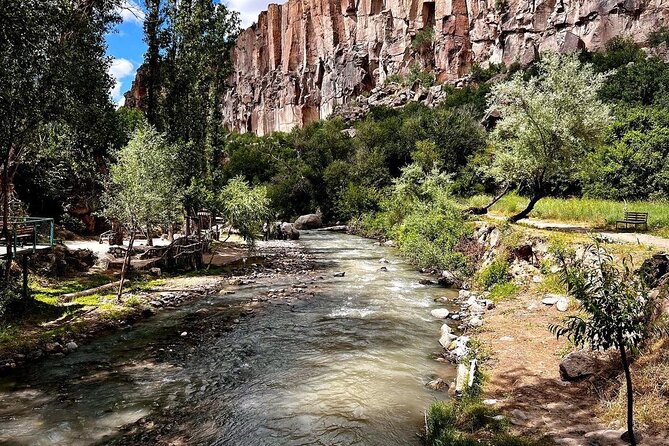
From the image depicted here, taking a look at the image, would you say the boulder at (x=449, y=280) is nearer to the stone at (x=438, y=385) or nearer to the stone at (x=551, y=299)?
the stone at (x=551, y=299)

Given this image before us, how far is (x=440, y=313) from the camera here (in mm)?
13109

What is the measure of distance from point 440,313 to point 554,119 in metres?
10.2

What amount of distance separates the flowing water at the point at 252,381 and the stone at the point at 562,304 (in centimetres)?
335

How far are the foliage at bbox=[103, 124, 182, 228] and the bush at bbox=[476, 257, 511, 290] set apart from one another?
1261cm

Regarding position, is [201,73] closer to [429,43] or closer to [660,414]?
[660,414]

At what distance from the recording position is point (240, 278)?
2011 centimetres

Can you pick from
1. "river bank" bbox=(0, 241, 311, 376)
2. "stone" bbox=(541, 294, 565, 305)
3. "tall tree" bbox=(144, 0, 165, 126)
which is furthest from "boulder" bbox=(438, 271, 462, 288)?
"tall tree" bbox=(144, 0, 165, 126)

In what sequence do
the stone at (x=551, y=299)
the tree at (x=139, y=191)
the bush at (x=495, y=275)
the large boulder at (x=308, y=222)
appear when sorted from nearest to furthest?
the stone at (x=551, y=299), the tree at (x=139, y=191), the bush at (x=495, y=275), the large boulder at (x=308, y=222)

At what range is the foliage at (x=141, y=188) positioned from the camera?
586 inches

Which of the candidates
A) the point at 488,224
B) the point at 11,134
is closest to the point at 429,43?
the point at 488,224

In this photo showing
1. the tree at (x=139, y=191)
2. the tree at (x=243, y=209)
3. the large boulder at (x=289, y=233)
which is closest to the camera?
the tree at (x=139, y=191)

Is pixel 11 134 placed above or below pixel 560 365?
above

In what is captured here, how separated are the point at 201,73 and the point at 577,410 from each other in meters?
26.6

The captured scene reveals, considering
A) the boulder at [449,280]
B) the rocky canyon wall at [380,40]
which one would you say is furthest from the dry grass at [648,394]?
the rocky canyon wall at [380,40]
